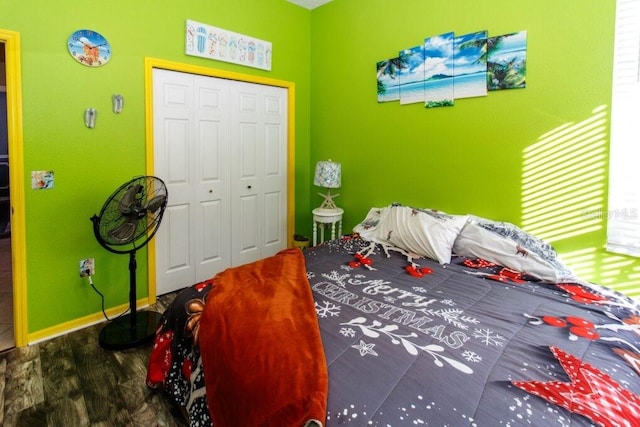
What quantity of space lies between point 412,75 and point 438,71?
23 centimetres

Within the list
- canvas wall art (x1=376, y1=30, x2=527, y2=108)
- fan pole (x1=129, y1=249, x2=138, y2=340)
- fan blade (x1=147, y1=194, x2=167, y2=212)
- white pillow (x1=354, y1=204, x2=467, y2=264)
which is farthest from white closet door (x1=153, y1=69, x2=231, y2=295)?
canvas wall art (x1=376, y1=30, x2=527, y2=108)

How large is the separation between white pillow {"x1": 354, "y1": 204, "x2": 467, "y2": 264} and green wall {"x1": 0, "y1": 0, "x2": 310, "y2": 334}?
1.86m

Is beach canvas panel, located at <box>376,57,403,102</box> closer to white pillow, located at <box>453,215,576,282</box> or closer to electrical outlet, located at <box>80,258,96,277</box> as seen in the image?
white pillow, located at <box>453,215,576,282</box>

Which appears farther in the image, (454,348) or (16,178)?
(16,178)

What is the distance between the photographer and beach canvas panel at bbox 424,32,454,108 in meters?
2.74

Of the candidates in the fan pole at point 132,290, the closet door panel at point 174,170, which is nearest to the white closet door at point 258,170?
the closet door panel at point 174,170

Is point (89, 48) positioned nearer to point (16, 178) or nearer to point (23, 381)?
point (16, 178)

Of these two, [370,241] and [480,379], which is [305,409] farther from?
[370,241]


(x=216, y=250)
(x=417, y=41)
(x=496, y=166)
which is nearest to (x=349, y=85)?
(x=417, y=41)

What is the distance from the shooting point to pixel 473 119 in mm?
2666

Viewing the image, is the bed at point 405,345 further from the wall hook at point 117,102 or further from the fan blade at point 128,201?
the wall hook at point 117,102

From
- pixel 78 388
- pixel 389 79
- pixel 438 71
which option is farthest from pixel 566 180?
pixel 78 388

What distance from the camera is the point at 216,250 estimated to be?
3346mm

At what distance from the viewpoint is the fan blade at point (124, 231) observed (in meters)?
2.22
